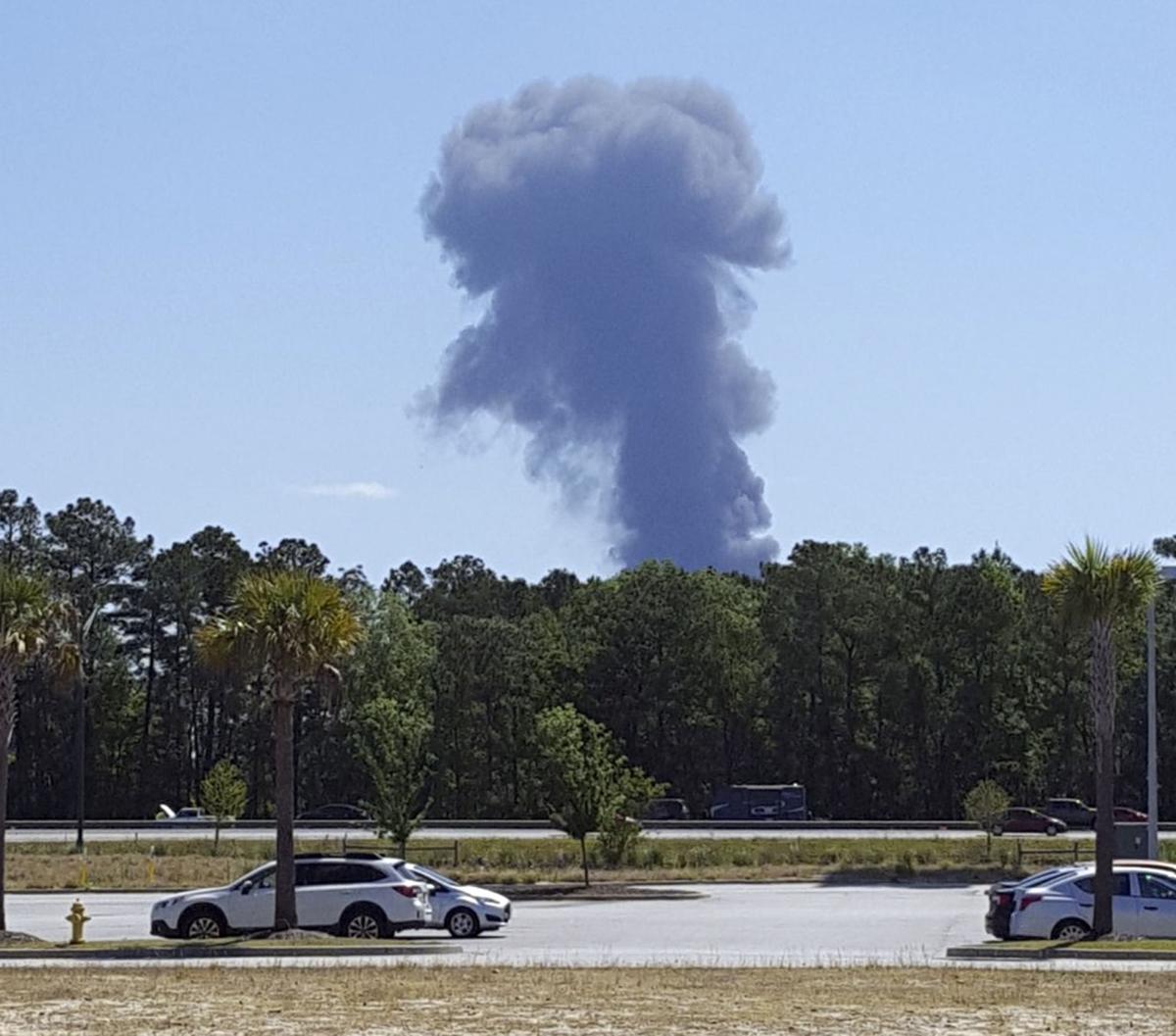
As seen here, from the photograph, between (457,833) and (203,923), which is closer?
(203,923)

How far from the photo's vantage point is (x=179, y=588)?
390 feet

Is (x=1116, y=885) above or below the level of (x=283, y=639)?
A: below

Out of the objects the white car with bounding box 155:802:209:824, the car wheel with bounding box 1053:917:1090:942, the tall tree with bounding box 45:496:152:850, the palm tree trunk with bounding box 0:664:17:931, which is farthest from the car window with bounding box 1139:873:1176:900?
the tall tree with bounding box 45:496:152:850

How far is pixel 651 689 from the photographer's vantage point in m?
116

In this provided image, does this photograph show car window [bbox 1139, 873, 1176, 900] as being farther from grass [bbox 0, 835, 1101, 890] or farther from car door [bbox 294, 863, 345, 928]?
grass [bbox 0, 835, 1101, 890]

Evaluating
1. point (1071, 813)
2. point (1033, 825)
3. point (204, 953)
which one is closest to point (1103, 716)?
point (204, 953)

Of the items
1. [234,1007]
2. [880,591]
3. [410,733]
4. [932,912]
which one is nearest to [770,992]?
[234,1007]

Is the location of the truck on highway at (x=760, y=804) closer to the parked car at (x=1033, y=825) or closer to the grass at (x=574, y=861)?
the parked car at (x=1033, y=825)

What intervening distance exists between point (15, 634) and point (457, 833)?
170 ft

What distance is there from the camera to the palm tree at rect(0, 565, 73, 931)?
33406 millimetres

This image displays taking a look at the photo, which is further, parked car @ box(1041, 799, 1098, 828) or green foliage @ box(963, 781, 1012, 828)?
parked car @ box(1041, 799, 1098, 828)

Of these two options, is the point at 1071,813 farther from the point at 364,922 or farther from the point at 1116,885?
the point at 364,922

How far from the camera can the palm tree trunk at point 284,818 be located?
32.3 meters

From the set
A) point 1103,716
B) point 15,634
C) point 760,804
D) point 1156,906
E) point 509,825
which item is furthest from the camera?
point 760,804
